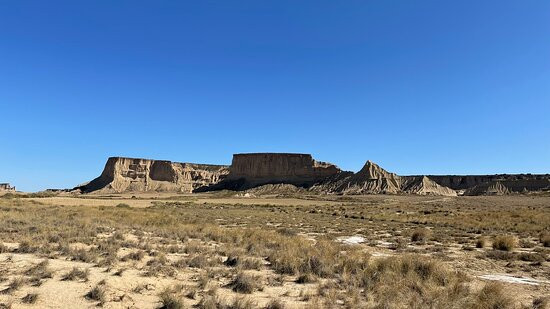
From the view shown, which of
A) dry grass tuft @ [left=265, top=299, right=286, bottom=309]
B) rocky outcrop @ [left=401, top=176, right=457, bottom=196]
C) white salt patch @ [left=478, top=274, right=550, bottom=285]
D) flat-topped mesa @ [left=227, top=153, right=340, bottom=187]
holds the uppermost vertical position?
flat-topped mesa @ [left=227, top=153, right=340, bottom=187]

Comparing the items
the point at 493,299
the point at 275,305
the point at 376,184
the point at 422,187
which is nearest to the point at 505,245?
the point at 493,299

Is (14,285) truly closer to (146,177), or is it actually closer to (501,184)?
(501,184)

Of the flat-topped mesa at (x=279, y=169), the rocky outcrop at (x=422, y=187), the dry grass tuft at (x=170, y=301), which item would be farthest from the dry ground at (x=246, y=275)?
the flat-topped mesa at (x=279, y=169)

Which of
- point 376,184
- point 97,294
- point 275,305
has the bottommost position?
point 275,305

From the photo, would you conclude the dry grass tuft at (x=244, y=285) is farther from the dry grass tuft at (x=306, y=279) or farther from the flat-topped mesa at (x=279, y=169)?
the flat-topped mesa at (x=279, y=169)

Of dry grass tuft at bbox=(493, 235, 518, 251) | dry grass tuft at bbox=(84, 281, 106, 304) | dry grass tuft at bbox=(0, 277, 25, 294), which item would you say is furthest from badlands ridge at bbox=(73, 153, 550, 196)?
dry grass tuft at bbox=(0, 277, 25, 294)

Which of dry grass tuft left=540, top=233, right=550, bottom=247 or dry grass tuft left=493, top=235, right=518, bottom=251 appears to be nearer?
dry grass tuft left=493, top=235, right=518, bottom=251

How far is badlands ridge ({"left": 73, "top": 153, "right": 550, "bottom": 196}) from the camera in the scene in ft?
377

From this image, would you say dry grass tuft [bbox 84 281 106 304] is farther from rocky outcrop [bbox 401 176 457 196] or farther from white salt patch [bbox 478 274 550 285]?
rocky outcrop [bbox 401 176 457 196]

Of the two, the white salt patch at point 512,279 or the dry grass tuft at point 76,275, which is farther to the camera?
the white salt patch at point 512,279

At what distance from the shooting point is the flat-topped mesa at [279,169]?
132 m

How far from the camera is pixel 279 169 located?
137 meters

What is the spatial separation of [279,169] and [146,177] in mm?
47391

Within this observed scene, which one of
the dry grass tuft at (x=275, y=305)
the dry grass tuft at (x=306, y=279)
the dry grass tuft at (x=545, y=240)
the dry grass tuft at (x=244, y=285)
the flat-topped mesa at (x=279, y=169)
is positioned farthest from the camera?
the flat-topped mesa at (x=279, y=169)
